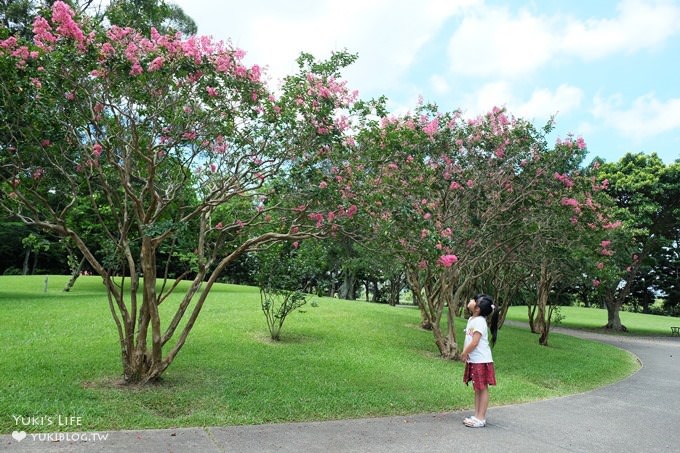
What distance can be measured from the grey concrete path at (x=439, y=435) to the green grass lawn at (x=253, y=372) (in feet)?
1.23

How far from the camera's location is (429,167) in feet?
37.0

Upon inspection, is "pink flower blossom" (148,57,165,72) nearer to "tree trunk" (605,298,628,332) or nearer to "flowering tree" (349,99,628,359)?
"flowering tree" (349,99,628,359)

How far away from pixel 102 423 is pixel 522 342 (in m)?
14.3

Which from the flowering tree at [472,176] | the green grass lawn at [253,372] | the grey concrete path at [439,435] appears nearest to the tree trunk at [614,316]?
the green grass lawn at [253,372]

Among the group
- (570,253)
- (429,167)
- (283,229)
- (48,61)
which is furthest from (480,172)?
(48,61)

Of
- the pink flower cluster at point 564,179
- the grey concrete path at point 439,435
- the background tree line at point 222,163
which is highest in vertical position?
the pink flower cluster at point 564,179

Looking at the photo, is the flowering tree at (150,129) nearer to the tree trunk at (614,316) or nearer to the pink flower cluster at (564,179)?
the pink flower cluster at (564,179)

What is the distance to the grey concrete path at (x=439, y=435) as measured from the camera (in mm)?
4859

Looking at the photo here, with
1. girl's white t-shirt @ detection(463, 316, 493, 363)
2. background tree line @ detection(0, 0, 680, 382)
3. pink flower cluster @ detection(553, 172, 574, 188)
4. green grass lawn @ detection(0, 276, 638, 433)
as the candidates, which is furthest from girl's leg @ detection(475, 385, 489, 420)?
pink flower cluster @ detection(553, 172, 574, 188)

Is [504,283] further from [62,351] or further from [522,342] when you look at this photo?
[62,351]

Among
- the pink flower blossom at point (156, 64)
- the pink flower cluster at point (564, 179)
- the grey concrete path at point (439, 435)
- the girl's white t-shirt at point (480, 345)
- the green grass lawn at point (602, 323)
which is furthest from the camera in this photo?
the green grass lawn at point (602, 323)

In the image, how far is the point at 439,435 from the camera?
5.77 metres

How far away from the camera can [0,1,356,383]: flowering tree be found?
20.1ft

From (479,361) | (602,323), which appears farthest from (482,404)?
(602,323)
